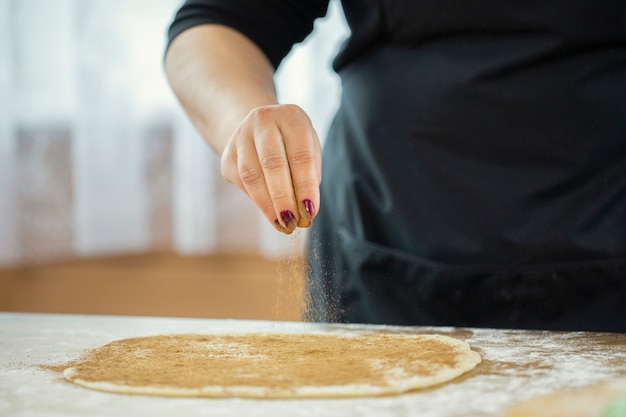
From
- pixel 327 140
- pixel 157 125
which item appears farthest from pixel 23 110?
pixel 327 140

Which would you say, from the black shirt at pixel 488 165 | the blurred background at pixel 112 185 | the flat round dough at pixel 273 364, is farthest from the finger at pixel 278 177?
the blurred background at pixel 112 185

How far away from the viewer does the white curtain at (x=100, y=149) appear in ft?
6.14

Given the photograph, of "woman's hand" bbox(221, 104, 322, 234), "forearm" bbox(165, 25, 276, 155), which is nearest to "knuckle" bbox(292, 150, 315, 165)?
"woman's hand" bbox(221, 104, 322, 234)

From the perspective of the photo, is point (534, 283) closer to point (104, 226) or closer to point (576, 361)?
point (576, 361)

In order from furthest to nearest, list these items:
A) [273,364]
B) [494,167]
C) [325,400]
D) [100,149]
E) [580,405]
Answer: [100,149] → [494,167] → [273,364] → [325,400] → [580,405]

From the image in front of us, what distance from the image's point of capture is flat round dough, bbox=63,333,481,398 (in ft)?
2.09

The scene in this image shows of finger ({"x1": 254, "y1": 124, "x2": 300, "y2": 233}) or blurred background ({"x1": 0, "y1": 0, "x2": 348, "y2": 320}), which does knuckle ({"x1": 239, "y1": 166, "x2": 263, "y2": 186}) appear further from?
blurred background ({"x1": 0, "y1": 0, "x2": 348, "y2": 320})

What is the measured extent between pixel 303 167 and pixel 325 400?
0.27 meters

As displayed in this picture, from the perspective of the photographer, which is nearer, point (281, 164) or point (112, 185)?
point (281, 164)

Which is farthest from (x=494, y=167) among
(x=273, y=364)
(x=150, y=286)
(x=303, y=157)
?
(x=150, y=286)

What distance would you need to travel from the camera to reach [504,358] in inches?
30.0

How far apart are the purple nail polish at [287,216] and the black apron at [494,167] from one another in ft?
0.94

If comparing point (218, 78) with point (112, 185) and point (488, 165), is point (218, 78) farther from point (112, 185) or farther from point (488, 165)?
point (112, 185)

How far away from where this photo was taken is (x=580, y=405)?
513mm
